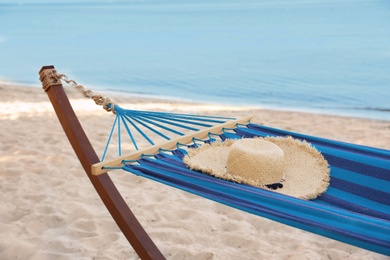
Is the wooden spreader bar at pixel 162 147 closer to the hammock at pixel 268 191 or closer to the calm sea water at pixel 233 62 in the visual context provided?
the hammock at pixel 268 191

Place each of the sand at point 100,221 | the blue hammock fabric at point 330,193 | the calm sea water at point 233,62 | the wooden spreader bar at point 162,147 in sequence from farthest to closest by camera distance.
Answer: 1. the calm sea water at point 233,62
2. the sand at point 100,221
3. the wooden spreader bar at point 162,147
4. the blue hammock fabric at point 330,193

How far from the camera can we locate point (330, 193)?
1.81 meters

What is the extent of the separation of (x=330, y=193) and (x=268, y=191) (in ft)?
1.13

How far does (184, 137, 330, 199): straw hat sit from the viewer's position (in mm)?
1857

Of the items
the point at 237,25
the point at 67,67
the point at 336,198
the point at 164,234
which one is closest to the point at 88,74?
the point at 67,67

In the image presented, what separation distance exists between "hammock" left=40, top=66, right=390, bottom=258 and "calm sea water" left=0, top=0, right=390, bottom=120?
13.5 ft

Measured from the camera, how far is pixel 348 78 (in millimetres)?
8273

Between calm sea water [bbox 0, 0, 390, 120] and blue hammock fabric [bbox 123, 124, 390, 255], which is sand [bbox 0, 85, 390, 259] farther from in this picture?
calm sea water [bbox 0, 0, 390, 120]

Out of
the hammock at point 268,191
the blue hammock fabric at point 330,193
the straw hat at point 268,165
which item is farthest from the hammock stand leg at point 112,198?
the straw hat at point 268,165

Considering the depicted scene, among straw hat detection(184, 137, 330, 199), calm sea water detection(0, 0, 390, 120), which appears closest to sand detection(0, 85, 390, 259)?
straw hat detection(184, 137, 330, 199)

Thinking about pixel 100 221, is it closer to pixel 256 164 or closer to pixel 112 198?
pixel 112 198

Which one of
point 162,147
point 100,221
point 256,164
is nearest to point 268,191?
point 256,164

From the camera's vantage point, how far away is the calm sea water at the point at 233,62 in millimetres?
7098

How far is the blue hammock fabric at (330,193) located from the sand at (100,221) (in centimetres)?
53
